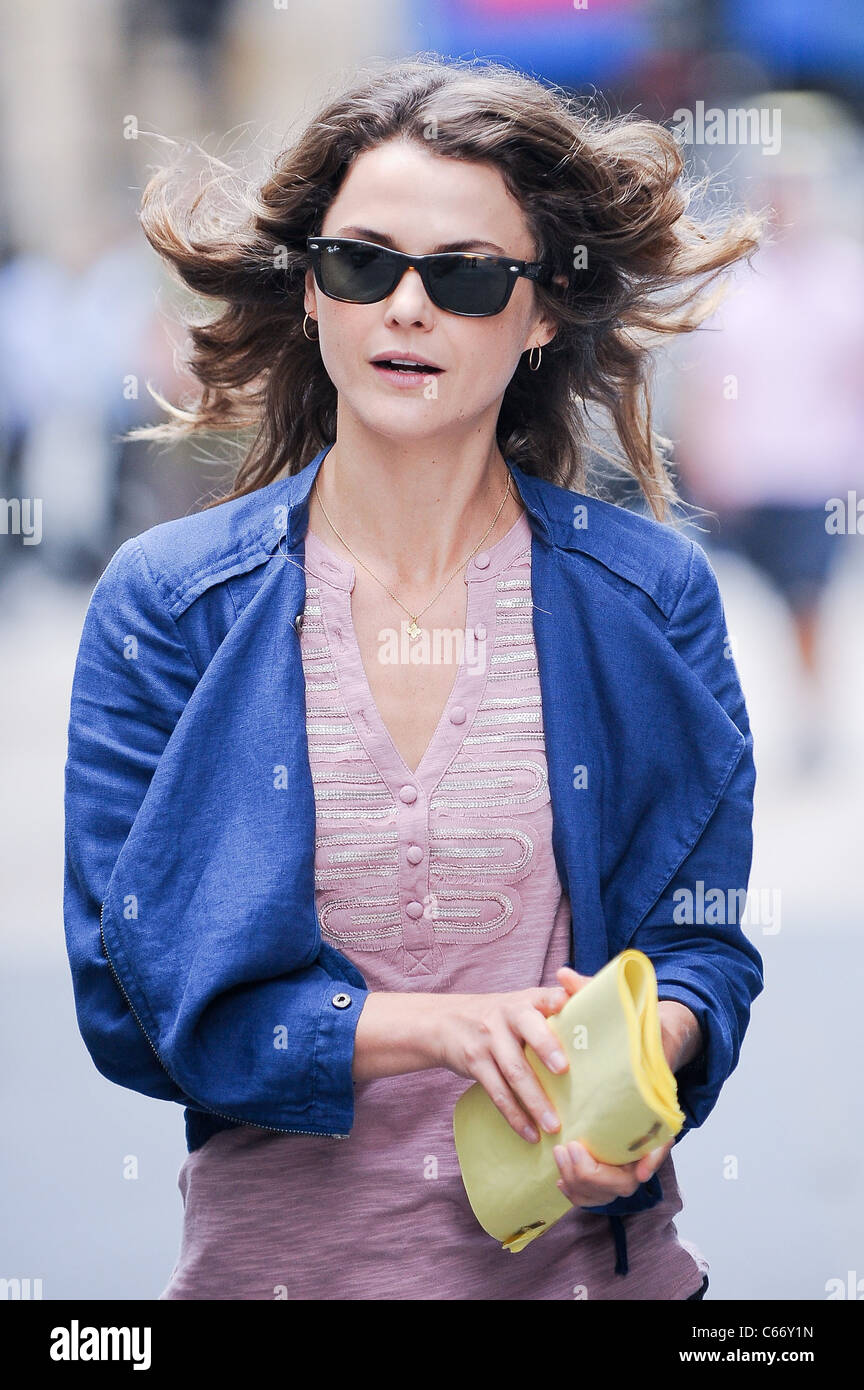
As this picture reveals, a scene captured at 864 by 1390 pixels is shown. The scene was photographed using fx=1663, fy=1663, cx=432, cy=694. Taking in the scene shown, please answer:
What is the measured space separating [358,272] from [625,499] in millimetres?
2369

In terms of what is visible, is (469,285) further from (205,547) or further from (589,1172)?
(589,1172)

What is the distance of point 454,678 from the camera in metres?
1.87

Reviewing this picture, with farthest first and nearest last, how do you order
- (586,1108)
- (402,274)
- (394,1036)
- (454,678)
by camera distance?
(454,678), (402,274), (394,1036), (586,1108)

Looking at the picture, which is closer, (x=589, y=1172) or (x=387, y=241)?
(x=589, y=1172)

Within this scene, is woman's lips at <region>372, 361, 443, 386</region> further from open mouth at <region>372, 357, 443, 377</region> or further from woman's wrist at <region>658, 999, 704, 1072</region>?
woman's wrist at <region>658, 999, 704, 1072</region>

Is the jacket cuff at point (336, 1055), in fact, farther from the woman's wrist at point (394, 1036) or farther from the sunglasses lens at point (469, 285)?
the sunglasses lens at point (469, 285)

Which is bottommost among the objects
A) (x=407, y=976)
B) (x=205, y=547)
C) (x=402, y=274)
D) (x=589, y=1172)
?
(x=589, y=1172)

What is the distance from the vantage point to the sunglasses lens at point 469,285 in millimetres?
1775

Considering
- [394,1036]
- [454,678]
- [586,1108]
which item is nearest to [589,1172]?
[586,1108]

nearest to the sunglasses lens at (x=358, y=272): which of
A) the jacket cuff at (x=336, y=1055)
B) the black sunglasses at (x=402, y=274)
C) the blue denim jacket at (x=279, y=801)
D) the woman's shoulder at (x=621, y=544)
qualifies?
the black sunglasses at (x=402, y=274)

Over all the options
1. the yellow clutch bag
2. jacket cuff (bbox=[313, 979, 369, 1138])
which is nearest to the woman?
jacket cuff (bbox=[313, 979, 369, 1138])

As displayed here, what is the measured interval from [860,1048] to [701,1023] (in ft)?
8.28

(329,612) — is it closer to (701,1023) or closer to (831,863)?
(701,1023)

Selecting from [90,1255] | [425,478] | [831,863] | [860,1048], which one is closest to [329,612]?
[425,478]
